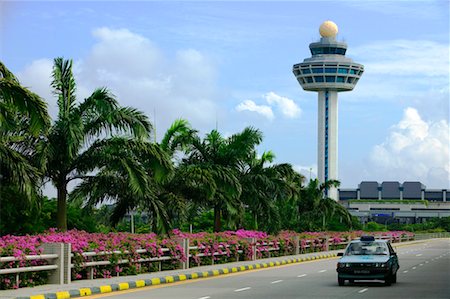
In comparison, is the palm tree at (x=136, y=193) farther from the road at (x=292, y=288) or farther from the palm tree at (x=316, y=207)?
the palm tree at (x=316, y=207)

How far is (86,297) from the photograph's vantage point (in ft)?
72.2

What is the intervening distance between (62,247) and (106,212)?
564 inches

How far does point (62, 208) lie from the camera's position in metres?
31.0

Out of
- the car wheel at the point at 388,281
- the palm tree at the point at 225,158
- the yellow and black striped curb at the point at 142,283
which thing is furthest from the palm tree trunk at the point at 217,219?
the car wheel at the point at 388,281

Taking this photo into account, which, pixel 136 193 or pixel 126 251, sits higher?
pixel 136 193

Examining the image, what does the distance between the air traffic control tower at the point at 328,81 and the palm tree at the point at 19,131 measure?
149508 millimetres

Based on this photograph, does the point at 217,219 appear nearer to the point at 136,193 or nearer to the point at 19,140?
the point at 136,193

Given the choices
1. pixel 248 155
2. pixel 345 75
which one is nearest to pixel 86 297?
pixel 248 155

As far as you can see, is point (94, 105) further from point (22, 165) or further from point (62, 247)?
point (62, 247)

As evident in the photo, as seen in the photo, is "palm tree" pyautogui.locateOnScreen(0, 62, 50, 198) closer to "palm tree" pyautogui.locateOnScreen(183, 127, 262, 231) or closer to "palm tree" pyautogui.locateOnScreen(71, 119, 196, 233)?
"palm tree" pyautogui.locateOnScreen(71, 119, 196, 233)

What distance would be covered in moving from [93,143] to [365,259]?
10.3 m

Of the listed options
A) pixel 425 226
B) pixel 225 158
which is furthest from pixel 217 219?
pixel 425 226

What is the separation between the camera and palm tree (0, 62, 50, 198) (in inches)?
927

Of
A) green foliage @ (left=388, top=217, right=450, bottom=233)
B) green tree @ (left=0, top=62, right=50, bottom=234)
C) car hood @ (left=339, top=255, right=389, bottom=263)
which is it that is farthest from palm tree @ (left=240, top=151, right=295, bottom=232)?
green foliage @ (left=388, top=217, right=450, bottom=233)
